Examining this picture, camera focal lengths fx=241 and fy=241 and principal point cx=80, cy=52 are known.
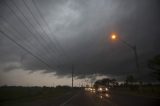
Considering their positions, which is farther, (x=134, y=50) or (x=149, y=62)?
(x=149, y=62)

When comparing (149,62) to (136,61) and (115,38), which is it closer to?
(136,61)

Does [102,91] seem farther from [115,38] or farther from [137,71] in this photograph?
[115,38]

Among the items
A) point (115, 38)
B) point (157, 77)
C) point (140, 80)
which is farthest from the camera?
point (157, 77)

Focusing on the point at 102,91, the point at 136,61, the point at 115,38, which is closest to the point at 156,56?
the point at 102,91

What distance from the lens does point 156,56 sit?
282 feet

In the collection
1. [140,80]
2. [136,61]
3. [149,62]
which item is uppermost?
[149,62]

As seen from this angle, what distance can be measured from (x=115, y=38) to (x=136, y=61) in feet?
41.0

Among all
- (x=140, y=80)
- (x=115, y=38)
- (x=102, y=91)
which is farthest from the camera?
(x=102, y=91)

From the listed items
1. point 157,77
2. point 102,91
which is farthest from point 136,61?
point 157,77

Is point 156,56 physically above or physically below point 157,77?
above

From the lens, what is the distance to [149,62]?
87.8 metres

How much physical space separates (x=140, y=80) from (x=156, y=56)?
48.8 m

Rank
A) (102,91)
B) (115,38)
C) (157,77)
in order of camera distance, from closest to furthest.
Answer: (115,38) → (102,91) → (157,77)

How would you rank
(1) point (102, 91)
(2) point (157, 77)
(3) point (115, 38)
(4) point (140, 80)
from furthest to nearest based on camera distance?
(2) point (157, 77) < (1) point (102, 91) < (4) point (140, 80) < (3) point (115, 38)
